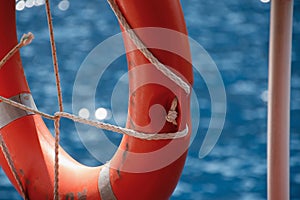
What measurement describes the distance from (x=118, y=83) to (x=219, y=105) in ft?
1.33

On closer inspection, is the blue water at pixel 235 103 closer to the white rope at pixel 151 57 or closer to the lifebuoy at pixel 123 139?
the lifebuoy at pixel 123 139

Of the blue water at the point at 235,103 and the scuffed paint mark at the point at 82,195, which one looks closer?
the scuffed paint mark at the point at 82,195

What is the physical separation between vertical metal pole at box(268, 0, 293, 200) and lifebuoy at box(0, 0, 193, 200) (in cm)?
54

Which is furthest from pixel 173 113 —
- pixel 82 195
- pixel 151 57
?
pixel 82 195

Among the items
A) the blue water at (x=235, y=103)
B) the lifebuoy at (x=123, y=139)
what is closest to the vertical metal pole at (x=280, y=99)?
the blue water at (x=235, y=103)

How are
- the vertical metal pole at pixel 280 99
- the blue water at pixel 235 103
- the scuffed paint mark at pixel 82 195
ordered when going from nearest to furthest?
the scuffed paint mark at pixel 82 195, the vertical metal pole at pixel 280 99, the blue water at pixel 235 103

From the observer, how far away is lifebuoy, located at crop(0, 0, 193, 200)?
105 centimetres

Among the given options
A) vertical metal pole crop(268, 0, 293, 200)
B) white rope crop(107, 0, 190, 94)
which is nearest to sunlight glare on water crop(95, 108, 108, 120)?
vertical metal pole crop(268, 0, 293, 200)

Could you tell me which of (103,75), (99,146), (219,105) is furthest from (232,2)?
(99,146)

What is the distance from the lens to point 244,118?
1.96 meters

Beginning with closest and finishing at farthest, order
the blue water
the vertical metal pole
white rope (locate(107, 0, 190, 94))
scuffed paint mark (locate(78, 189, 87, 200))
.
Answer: white rope (locate(107, 0, 190, 94))
scuffed paint mark (locate(78, 189, 87, 200))
the vertical metal pole
the blue water

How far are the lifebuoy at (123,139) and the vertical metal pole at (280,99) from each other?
0.54 meters

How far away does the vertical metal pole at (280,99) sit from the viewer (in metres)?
1.53

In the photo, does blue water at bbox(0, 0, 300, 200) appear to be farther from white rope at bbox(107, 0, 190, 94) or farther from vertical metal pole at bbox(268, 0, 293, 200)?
white rope at bbox(107, 0, 190, 94)
